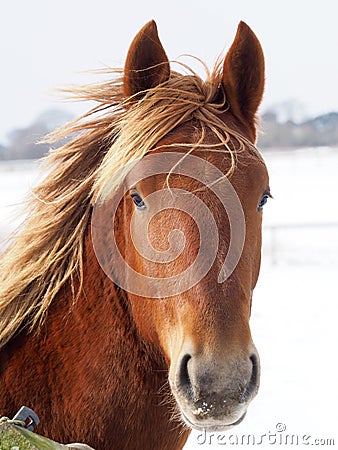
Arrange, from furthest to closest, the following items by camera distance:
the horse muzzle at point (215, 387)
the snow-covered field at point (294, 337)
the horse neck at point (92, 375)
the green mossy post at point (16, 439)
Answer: the snow-covered field at point (294, 337), the horse neck at point (92, 375), the horse muzzle at point (215, 387), the green mossy post at point (16, 439)

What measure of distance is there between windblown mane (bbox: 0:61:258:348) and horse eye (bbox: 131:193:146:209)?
0.08 metres

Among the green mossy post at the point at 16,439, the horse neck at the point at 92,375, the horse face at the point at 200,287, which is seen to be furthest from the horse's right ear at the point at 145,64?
the green mossy post at the point at 16,439

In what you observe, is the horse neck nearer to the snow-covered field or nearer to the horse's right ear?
the snow-covered field

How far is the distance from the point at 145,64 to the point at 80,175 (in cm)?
42

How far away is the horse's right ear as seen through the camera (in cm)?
199

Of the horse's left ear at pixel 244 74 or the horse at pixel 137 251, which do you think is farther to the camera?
the horse's left ear at pixel 244 74

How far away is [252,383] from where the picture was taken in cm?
165

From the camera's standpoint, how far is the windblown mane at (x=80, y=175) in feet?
6.35

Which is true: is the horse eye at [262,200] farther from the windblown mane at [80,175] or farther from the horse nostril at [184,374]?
the horse nostril at [184,374]

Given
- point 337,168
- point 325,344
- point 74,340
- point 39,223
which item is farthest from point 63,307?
point 337,168

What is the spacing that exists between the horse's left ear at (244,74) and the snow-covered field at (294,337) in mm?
740

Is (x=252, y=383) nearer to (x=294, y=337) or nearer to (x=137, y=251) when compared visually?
(x=137, y=251)

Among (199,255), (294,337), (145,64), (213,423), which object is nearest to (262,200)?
(199,255)

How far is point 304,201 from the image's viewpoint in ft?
64.0
